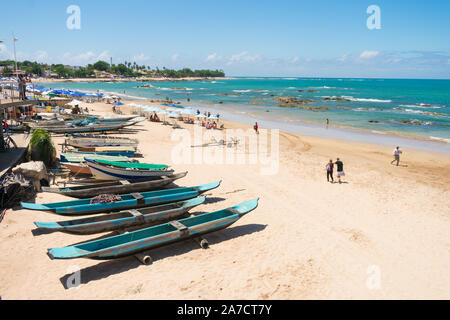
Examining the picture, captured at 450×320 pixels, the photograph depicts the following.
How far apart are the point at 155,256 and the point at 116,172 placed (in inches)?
232

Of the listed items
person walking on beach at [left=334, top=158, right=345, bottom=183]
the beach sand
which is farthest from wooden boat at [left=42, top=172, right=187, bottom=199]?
person walking on beach at [left=334, top=158, right=345, bottom=183]

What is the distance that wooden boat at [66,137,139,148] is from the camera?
61.2 ft

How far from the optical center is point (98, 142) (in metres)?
19.1

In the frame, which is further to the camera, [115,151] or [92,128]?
[92,128]

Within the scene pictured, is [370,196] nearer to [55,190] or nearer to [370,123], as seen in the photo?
[55,190]

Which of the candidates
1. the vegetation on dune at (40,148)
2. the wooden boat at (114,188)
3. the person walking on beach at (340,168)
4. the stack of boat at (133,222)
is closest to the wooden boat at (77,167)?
the vegetation on dune at (40,148)

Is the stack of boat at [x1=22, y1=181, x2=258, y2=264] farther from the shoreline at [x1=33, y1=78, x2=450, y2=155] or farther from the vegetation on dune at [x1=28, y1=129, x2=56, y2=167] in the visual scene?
the shoreline at [x1=33, y1=78, x2=450, y2=155]

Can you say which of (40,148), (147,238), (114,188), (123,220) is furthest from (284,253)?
(40,148)

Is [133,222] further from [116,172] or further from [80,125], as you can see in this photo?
[80,125]

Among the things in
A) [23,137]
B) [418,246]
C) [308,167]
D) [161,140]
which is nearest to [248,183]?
[308,167]

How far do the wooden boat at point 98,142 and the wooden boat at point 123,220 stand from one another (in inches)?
393

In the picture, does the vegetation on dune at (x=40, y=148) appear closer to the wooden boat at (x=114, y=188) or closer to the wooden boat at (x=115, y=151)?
the wooden boat at (x=115, y=151)

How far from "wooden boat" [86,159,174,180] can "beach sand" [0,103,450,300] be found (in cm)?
195

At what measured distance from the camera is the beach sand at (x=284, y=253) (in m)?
7.23
